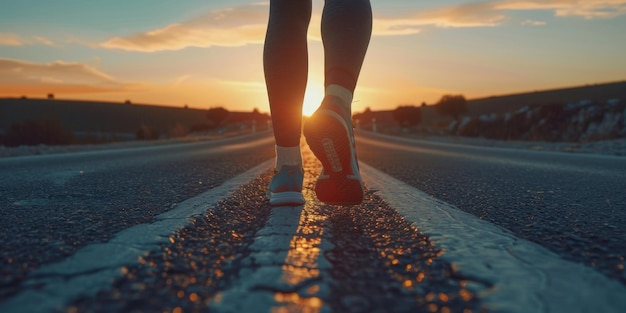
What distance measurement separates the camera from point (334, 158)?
6.70ft

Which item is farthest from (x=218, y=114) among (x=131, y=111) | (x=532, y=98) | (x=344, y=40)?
(x=344, y=40)

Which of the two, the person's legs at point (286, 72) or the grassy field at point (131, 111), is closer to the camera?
the person's legs at point (286, 72)

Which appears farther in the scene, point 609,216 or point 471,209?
point 471,209

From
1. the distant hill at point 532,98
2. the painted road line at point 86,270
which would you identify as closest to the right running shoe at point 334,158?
the painted road line at point 86,270

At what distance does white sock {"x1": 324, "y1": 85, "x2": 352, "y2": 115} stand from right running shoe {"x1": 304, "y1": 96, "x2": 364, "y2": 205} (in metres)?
0.15

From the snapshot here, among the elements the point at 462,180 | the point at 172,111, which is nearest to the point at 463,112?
the point at 172,111

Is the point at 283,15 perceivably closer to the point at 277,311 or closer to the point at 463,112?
the point at 277,311

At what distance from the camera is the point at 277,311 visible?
0.81m

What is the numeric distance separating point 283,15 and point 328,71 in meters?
0.37

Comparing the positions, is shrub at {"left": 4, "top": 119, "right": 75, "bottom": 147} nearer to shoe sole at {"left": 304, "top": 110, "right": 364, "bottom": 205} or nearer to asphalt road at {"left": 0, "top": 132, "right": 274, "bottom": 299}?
asphalt road at {"left": 0, "top": 132, "right": 274, "bottom": 299}

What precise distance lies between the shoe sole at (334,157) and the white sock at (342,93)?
161 millimetres

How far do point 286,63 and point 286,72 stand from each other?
1.8 inches

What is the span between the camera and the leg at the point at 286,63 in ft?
7.68

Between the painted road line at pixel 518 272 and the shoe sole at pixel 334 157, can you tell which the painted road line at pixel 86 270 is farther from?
the painted road line at pixel 518 272
